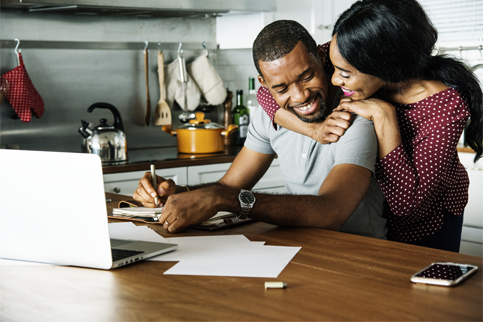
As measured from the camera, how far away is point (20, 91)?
3.05m

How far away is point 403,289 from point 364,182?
2.07 ft

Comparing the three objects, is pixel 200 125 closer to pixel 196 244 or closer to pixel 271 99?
pixel 271 99

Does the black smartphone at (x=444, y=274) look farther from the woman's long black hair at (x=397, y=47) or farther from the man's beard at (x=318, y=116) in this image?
the man's beard at (x=318, y=116)

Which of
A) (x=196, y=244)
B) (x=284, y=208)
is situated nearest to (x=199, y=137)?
(x=284, y=208)

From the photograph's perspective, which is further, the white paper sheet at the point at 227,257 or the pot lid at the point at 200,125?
the pot lid at the point at 200,125

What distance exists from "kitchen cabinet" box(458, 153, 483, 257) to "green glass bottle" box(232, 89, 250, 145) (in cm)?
137

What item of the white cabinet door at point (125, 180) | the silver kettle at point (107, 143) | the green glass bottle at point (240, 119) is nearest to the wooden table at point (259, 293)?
the white cabinet door at point (125, 180)

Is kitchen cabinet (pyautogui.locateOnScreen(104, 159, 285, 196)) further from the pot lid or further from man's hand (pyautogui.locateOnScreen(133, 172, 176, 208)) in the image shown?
man's hand (pyautogui.locateOnScreen(133, 172, 176, 208))

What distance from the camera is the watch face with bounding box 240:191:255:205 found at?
148 cm

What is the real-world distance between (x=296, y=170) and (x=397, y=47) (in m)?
0.57

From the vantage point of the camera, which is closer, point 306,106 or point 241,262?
point 241,262

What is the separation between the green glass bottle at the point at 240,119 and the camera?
3.68 meters

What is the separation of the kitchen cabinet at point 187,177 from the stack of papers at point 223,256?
1421 mm

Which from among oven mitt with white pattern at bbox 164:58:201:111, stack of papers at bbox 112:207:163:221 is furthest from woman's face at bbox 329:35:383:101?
oven mitt with white pattern at bbox 164:58:201:111
